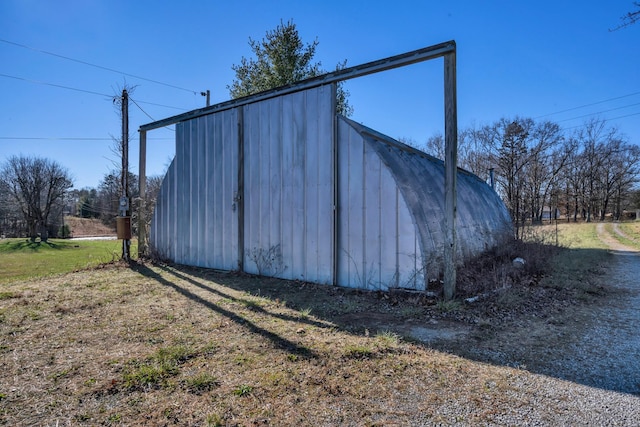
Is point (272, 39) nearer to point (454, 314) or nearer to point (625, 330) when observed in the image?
point (454, 314)

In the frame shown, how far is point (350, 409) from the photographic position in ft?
7.04

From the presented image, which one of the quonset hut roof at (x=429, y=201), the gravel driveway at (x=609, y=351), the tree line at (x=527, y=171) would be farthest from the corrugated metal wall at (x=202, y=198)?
the tree line at (x=527, y=171)

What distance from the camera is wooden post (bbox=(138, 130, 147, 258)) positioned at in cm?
930

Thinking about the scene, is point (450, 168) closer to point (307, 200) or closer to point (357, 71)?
point (357, 71)

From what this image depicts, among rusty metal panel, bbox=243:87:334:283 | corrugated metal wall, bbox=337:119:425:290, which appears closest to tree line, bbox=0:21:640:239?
rusty metal panel, bbox=243:87:334:283

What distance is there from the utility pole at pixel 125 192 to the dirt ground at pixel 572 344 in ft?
26.1

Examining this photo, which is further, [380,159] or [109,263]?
[109,263]

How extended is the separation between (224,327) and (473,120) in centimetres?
2893

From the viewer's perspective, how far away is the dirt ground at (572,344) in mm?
2697

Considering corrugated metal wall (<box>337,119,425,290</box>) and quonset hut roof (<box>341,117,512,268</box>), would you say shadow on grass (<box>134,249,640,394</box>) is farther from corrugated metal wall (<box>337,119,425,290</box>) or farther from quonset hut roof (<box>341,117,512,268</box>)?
quonset hut roof (<box>341,117,512,268</box>)

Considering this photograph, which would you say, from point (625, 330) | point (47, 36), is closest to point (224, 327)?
point (625, 330)

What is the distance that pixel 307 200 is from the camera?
6.33 meters

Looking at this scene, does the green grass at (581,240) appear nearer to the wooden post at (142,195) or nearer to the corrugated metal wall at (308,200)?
the corrugated metal wall at (308,200)

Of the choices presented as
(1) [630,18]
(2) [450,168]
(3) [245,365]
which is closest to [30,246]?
(3) [245,365]
